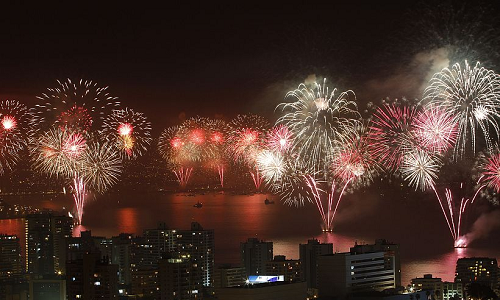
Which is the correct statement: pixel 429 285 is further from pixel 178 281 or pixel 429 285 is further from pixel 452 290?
pixel 178 281

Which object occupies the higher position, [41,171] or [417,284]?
[41,171]

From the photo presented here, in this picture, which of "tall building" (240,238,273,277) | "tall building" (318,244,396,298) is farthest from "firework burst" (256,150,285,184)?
"tall building" (318,244,396,298)

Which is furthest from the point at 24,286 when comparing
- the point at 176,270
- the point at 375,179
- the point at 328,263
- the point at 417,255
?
the point at 375,179

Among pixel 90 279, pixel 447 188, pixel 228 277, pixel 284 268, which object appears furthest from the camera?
pixel 447 188

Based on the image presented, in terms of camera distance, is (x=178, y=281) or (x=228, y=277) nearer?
(x=178, y=281)

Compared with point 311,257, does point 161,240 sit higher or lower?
higher

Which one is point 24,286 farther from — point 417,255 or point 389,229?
point 389,229

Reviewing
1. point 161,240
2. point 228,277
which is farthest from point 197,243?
point 228,277
